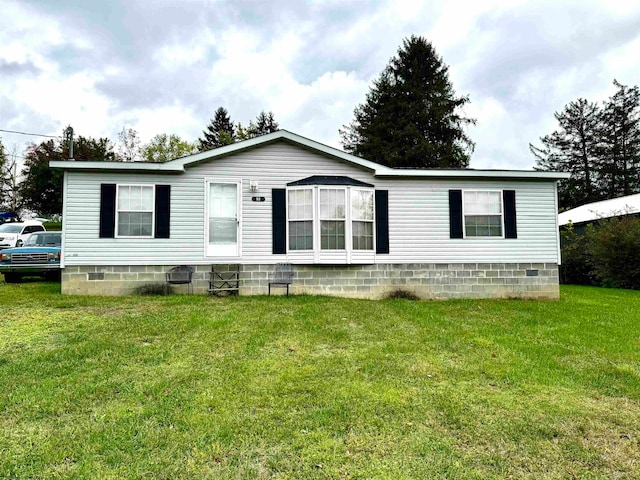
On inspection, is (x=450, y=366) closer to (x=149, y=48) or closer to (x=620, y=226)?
(x=620, y=226)

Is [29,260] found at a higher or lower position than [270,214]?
lower

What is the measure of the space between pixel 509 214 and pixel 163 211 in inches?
336

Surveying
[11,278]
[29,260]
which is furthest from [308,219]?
[11,278]

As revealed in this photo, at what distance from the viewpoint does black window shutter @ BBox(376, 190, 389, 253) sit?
9.33m

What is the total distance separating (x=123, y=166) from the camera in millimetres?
8656

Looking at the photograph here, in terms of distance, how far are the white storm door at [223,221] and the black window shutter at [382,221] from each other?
11.2 feet

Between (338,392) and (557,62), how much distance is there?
68.7 ft

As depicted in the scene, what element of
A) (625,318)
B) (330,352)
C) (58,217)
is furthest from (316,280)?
(58,217)

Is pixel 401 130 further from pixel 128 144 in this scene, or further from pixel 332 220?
pixel 128 144

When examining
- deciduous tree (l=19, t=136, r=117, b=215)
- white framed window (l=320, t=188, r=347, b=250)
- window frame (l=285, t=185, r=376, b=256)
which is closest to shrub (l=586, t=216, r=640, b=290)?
window frame (l=285, t=185, r=376, b=256)

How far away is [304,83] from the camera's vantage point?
20641 millimetres

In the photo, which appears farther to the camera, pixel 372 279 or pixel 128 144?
pixel 128 144

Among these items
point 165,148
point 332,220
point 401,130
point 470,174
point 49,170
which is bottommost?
point 332,220

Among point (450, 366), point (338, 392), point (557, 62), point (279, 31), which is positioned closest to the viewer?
point (338, 392)
